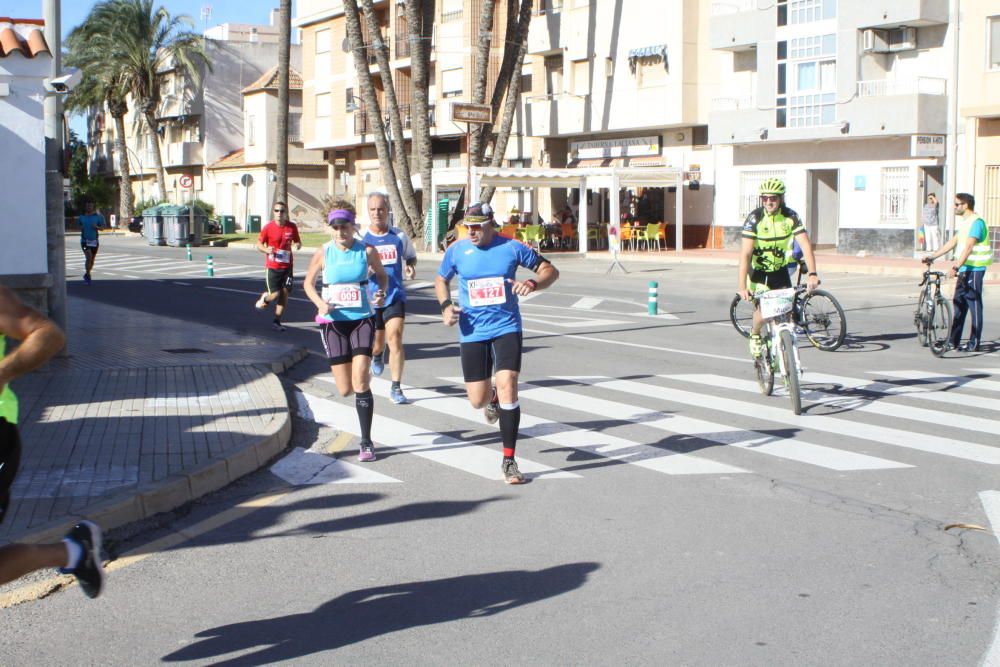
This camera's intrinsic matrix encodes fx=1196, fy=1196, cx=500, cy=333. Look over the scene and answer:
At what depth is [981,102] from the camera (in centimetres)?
3173

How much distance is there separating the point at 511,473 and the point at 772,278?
414cm

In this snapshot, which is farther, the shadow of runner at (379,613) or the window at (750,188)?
the window at (750,188)

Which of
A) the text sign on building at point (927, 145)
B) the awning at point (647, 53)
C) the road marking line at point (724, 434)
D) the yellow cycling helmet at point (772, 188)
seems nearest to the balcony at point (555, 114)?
the awning at point (647, 53)

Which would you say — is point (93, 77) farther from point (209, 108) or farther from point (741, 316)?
point (741, 316)

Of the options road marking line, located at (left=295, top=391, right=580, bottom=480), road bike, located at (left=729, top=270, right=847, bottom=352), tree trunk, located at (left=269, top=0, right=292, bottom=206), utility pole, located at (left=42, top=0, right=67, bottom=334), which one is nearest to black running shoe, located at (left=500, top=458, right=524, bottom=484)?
road marking line, located at (left=295, top=391, right=580, bottom=480)

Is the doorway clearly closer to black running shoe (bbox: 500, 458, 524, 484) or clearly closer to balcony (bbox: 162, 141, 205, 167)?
black running shoe (bbox: 500, 458, 524, 484)

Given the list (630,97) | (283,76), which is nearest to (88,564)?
(630,97)

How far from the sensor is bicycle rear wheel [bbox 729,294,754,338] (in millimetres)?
16328

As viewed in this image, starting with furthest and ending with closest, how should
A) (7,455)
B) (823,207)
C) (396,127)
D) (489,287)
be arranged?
(396,127) → (823,207) → (489,287) → (7,455)

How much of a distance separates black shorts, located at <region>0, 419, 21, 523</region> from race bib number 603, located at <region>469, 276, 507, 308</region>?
157 inches

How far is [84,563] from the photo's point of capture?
178 inches

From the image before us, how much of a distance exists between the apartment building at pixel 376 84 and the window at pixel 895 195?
609 inches

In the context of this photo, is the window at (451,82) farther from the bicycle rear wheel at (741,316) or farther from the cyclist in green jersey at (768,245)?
the cyclist in green jersey at (768,245)

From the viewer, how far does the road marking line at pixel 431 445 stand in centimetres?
813
